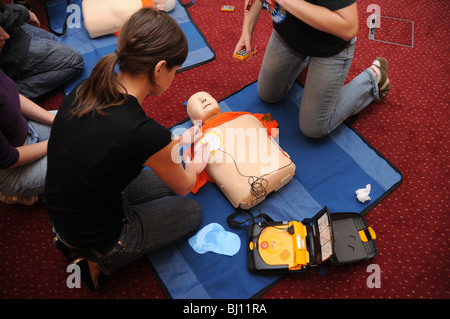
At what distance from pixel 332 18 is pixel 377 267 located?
3.92ft

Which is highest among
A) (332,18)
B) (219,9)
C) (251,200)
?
(332,18)

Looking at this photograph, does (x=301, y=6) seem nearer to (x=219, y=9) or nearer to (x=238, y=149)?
Answer: (x=238, y=149)

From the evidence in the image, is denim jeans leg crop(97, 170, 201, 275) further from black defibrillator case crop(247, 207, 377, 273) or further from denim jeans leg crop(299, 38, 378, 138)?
denim jeans leg crop(299, 38, 378, 138)

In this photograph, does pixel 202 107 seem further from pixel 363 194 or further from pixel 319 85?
pixel 363 194

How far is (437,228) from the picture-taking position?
5.73 feet

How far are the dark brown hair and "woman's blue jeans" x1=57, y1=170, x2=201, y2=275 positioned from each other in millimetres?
544

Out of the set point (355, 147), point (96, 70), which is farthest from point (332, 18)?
point (96, 70)

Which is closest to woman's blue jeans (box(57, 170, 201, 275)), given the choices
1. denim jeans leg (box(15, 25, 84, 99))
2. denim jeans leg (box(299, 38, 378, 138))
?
denim jeans leg (box(299, 38, 378, 138))

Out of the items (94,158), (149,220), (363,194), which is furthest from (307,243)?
(94,158)

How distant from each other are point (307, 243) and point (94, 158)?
1.07m

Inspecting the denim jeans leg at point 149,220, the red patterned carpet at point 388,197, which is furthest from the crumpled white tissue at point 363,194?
the denim jeans leg at point 149,220

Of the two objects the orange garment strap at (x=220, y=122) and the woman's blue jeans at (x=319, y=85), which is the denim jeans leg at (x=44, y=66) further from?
the woman's blue jeans at (x=319, y=85)
